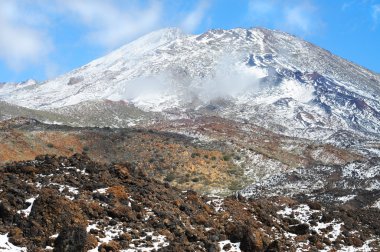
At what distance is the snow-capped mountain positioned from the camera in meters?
102

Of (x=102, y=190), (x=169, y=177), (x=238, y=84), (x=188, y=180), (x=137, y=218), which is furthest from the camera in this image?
(x=238, y=84)

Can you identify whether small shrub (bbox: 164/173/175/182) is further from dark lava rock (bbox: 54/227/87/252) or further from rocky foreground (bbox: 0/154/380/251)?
dark lava rock (bbox: 54/227/87/252)

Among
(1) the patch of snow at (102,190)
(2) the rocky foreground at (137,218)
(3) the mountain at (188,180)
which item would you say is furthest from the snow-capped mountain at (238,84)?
(1) the patch of snow at (102,190)

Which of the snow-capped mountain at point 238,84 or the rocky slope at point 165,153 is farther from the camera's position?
the snow-capped mountain at point 238,84

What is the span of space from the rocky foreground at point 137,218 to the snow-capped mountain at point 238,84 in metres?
68.0

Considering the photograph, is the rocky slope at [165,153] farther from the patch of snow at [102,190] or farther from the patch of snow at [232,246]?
the patch of snow at [232,246]

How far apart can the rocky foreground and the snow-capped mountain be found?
223 ft

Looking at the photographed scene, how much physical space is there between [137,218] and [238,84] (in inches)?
4459

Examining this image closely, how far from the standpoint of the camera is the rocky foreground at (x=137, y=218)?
10445mm

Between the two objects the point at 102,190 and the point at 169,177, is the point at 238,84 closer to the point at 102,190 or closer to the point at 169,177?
the point at 169,177

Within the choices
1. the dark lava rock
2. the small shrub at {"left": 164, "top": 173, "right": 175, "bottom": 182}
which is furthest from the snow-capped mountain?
the dark lava rock

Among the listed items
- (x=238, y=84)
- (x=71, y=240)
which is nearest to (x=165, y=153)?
(x=71, y=240)

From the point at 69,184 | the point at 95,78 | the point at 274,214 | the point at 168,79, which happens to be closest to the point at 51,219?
the point at 69,184

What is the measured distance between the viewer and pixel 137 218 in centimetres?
1193
